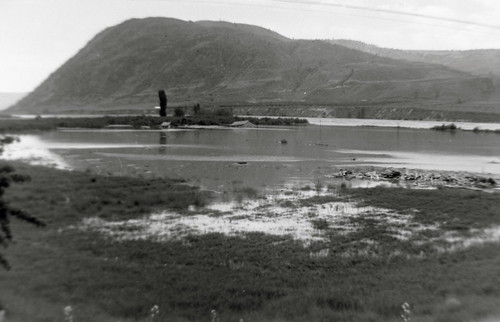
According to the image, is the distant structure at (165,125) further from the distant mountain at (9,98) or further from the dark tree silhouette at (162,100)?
the distant mountain at (9,98)

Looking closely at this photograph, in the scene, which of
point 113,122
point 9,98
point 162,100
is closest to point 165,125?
point 162,100

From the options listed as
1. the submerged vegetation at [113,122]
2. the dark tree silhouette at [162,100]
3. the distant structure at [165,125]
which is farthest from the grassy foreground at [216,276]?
the dark tree silhouette at [162,100]

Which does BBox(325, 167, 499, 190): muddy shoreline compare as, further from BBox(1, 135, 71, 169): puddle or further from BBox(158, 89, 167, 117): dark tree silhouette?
BBox(158, 89, 167, 117): dark tree silhouette

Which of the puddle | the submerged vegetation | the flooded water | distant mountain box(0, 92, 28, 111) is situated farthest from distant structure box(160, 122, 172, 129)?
the puddle

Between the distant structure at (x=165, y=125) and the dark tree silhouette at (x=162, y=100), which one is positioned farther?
the dark tree silhouette at (x=162, y=100)

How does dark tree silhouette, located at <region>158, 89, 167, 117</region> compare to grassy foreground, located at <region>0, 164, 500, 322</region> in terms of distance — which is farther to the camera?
dark tree silhouette, located at <region>158, 89, 167, 117</region>

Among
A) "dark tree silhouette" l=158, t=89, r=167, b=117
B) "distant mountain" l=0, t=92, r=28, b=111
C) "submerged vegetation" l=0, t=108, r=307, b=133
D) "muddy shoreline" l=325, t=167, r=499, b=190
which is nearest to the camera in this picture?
"submerged vegetation" l=0, t=108, r=307, b=133

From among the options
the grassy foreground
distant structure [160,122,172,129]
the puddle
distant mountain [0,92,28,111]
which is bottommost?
the grassy foreground

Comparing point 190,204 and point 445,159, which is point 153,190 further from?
point 445,159
